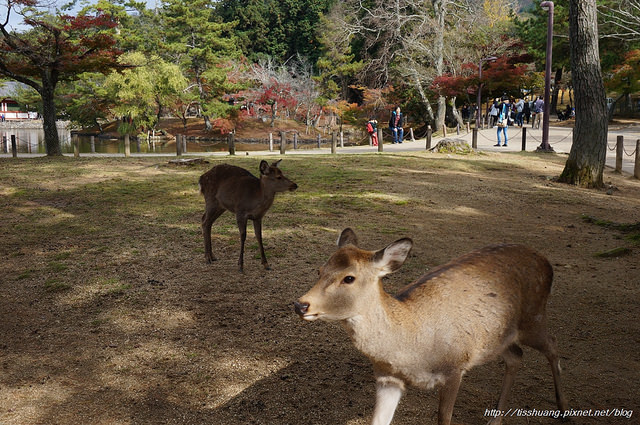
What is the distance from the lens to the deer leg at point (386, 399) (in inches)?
105

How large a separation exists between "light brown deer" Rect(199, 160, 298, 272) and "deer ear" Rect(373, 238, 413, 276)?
3.39 m

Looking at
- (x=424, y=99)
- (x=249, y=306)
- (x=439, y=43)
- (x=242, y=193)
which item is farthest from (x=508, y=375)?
(x=439, y=43)

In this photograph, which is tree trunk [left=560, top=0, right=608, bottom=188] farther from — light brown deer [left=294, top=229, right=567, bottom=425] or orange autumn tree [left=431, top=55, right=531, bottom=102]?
orange autumn tree [left=431, top=55, right=531, bottom=102]

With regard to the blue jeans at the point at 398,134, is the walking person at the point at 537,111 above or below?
above

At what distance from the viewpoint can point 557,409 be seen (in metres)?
3.34

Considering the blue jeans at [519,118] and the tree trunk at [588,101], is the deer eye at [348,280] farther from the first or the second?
the blue jeans at [519,118]

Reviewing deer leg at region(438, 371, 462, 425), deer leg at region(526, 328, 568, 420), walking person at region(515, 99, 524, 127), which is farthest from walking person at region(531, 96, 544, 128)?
deer leg at region(438, 371, 462, 425)

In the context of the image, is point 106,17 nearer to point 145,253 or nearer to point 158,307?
point 145,253

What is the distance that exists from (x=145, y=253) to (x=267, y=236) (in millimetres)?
1658

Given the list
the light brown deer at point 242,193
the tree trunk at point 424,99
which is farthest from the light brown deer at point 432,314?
the tree trunk at point 424,99

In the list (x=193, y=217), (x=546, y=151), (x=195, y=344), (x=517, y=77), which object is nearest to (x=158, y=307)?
(x=195, y=344)

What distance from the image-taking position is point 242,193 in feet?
20.1

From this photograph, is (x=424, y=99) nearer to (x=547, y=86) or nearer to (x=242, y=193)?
(x=547, y=86)

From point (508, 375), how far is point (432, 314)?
29.8 inches
